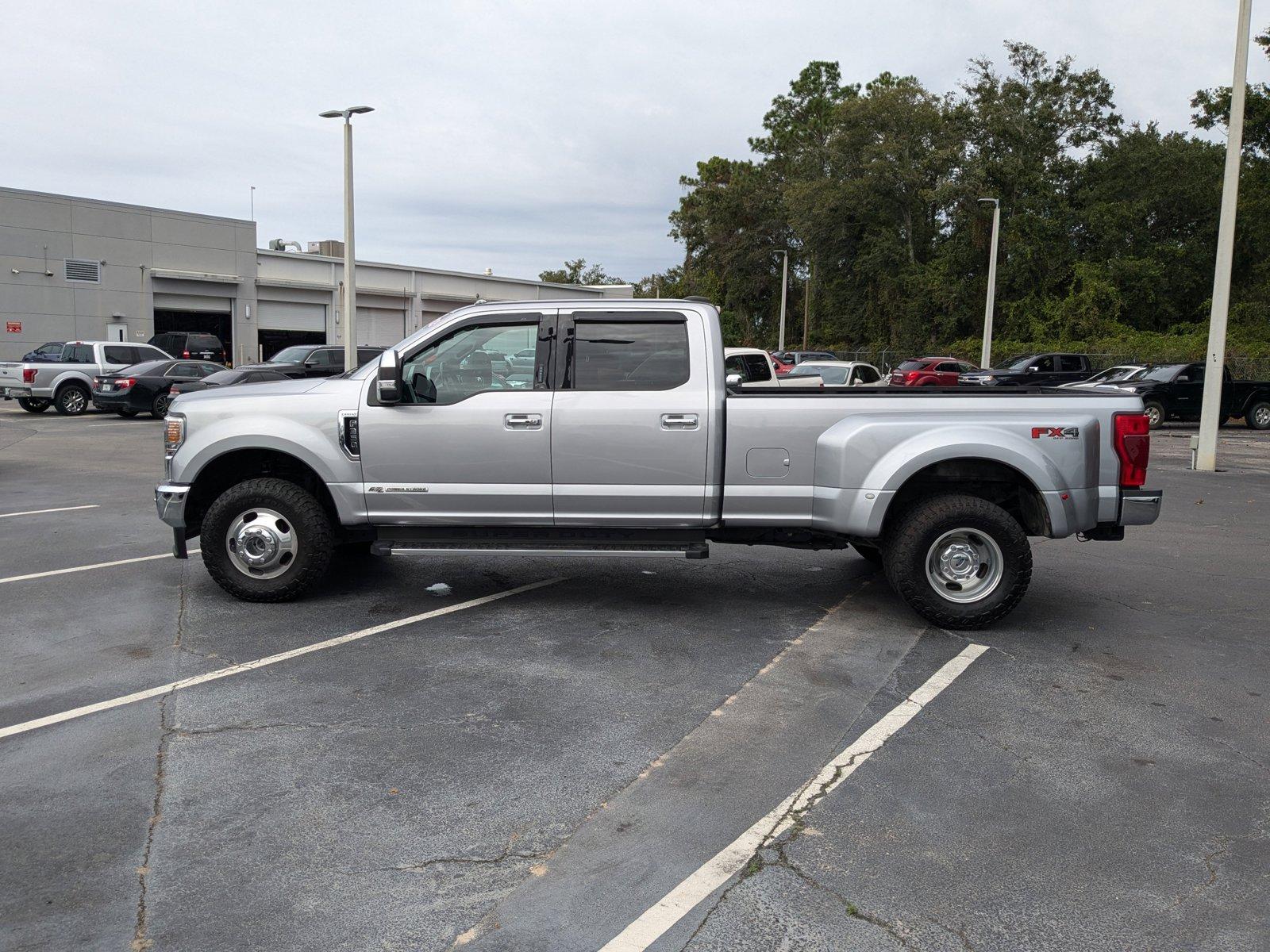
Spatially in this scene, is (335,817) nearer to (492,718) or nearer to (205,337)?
(492,718)

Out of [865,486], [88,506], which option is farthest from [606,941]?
[88,506]

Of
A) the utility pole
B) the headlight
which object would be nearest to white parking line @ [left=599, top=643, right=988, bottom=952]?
the headlight

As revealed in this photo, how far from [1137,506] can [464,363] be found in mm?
4505

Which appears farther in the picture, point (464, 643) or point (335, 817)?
point (464, 643)

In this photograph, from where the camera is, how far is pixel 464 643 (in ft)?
20.4

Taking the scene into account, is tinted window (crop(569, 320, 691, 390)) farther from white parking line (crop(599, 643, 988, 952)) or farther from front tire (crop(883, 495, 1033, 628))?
white parking line (crop(599, 643, 988, 952))

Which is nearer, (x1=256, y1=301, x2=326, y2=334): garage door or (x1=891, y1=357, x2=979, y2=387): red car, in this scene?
(x1=891, y1=357, x2=979, y2=387): red car

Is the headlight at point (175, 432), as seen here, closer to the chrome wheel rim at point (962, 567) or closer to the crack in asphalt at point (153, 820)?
the crack in asphalt at point (153, 820)

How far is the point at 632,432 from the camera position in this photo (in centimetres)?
668

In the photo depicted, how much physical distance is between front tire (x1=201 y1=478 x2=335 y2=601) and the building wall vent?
35529mm

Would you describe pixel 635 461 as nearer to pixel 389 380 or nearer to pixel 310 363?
pixel 389 380

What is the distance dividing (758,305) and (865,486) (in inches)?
2663

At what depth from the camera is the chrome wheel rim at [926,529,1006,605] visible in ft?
21.7

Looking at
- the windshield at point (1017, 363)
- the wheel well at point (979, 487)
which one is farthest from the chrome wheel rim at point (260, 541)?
Result: the windshield at point (1017, 363)
